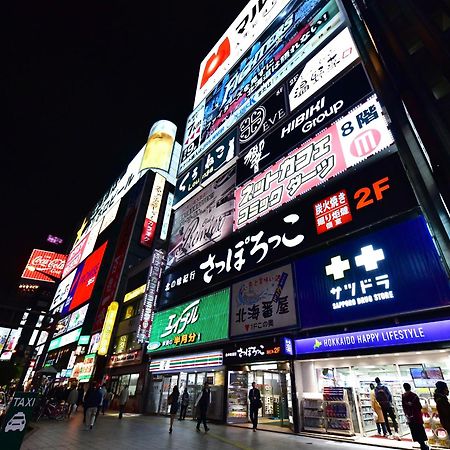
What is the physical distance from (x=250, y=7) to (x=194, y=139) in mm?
11853

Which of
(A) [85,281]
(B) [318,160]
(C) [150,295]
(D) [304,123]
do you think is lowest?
(C) [150,295]

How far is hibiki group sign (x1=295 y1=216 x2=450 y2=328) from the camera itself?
22.4 ft

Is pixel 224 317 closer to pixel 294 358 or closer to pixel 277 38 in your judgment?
pixel 294 358

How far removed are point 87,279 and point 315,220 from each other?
36.6 metres

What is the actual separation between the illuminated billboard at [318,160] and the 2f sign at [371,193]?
996 millimetres

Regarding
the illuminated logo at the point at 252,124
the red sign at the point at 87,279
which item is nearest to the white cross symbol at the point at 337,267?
the illuminated logo at the point at 252,124

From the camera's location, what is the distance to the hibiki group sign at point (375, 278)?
269 inches

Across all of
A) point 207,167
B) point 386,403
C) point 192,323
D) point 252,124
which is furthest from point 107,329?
point 386,403

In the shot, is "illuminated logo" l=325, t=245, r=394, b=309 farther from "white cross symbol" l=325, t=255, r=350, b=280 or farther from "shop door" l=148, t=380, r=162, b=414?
"shop door" l=148, t=380, r=162, b=414

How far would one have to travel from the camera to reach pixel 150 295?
18.1m

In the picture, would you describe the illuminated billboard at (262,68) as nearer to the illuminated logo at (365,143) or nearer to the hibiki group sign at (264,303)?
the illuminated logo at (365,143)

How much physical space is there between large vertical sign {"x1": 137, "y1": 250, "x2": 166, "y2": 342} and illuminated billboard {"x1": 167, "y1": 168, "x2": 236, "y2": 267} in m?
1.36

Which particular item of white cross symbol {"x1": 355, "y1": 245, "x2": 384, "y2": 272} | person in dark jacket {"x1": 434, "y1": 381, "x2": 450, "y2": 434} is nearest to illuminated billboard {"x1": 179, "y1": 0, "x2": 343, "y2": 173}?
white cross symbol {"x1": 355, "y1": 245, "x2": 384, "y2": 272}

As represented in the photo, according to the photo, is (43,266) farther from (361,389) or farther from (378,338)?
(378,338)
